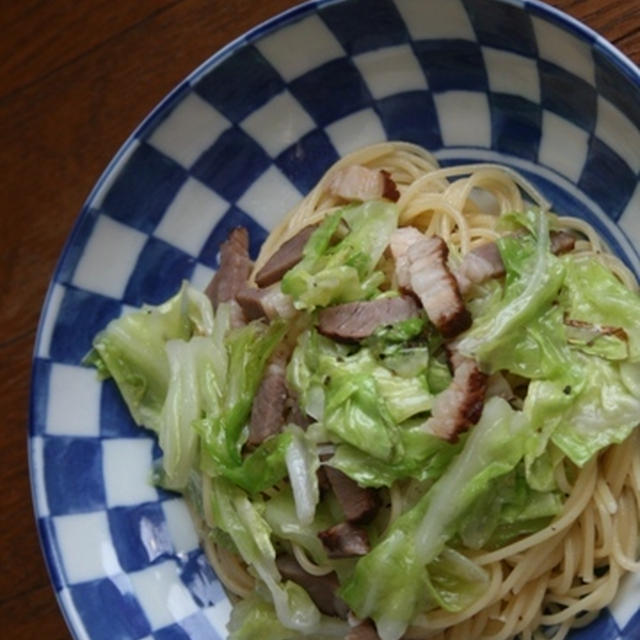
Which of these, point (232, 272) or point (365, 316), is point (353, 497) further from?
point (232, 272)

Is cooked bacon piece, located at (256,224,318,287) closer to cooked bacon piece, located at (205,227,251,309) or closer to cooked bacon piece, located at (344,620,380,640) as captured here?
cooked bacon piece, located at (205,227,251,309)

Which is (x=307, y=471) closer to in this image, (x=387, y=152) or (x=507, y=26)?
(x=387, y=152)

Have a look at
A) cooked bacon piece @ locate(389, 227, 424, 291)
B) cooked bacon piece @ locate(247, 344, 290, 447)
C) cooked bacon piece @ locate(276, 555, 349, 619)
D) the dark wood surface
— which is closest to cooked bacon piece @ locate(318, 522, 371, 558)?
cooked bacon piece @ locate(276, 555, 349, 619)

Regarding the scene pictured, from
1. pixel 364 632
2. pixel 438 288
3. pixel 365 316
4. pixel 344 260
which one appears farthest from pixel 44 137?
pixel 364 632

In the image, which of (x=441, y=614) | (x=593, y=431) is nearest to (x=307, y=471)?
(x=441, y=614)

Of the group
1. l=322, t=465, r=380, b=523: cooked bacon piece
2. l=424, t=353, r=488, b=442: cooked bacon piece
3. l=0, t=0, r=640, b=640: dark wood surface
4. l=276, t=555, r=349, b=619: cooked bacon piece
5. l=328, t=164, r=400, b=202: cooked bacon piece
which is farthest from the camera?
l=0, t=0, r=640, b=640: dark wood surface

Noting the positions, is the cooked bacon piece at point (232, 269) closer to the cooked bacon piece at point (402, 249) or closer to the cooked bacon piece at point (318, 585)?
the cooked bacon piece at point (402, 249)

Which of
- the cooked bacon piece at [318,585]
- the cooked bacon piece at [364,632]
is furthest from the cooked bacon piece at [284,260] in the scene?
→ the cooked bacon piece at [364,632]
